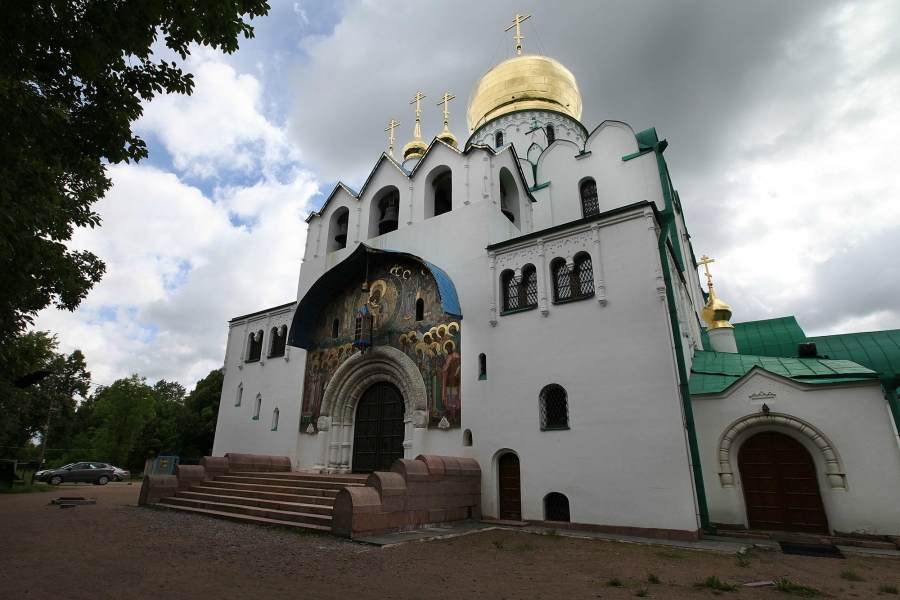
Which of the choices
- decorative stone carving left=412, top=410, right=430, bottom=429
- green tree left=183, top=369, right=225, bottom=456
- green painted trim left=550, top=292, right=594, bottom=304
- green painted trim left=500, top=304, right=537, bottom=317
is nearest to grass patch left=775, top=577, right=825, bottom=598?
green painted trim left=550, top=292, right=594, bottom=304

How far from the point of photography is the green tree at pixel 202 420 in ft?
107

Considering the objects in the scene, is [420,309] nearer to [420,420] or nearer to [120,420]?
[420,420]

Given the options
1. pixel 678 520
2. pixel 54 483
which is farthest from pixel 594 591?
pixel 54 483

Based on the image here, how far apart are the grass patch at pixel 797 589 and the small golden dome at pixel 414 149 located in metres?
20.1

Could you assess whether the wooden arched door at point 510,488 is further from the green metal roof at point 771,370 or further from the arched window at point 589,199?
the arched window at point 589,199

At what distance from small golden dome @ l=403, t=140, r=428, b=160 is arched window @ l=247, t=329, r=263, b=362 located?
10.3 meters

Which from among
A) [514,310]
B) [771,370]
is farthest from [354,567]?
[771,370]

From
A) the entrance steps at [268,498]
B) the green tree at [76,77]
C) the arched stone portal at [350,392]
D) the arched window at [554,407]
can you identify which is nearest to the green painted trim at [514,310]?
the arched window at [554,407]

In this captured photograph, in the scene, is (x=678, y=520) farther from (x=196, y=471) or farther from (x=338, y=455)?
(x=196, y=471)

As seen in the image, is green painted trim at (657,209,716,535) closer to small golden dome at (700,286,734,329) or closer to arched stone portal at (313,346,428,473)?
arched stone portal at (313,346,428,473)

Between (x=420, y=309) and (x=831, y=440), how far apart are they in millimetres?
9575

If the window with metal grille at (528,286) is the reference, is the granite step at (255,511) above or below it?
below

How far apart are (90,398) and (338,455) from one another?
46.3 metres

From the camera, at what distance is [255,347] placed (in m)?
18.8
